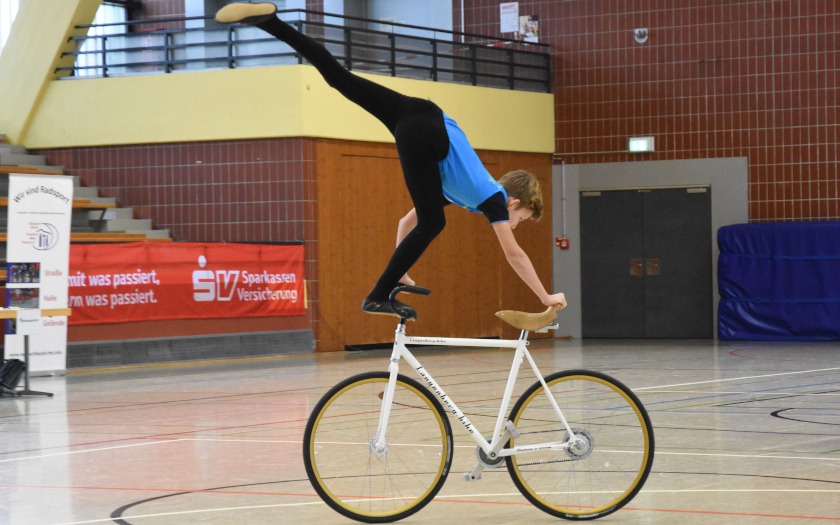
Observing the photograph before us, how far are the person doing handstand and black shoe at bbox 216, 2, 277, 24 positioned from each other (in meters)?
0.02

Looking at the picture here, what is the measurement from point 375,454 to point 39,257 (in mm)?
10253

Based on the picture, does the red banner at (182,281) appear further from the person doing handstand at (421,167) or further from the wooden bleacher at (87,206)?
the person doing handstand at (421,167)

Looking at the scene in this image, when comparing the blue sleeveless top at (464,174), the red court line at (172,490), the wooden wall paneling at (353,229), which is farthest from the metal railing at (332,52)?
the blue sleeveless top at (464,174)

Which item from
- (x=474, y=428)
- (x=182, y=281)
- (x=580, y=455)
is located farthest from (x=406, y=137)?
(x=182, y=281)

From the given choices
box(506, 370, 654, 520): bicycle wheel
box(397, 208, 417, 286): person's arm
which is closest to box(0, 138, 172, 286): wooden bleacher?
box(397, 208, 417, 286): person's arm

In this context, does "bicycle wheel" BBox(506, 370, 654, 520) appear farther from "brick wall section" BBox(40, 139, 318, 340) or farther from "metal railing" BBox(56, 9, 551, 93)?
"brick wall section" BBox(40, 139, 318, 340)

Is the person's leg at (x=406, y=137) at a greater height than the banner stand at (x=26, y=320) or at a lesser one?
greater

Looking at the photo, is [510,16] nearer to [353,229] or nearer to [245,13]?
[353,229]

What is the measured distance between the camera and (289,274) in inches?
813

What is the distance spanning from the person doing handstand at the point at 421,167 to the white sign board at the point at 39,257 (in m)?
9.63

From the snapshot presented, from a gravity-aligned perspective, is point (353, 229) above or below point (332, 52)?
below

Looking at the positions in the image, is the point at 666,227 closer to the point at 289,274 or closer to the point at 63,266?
the point at 289,274

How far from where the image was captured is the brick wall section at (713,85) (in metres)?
23.1

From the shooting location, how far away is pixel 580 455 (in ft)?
20.0
